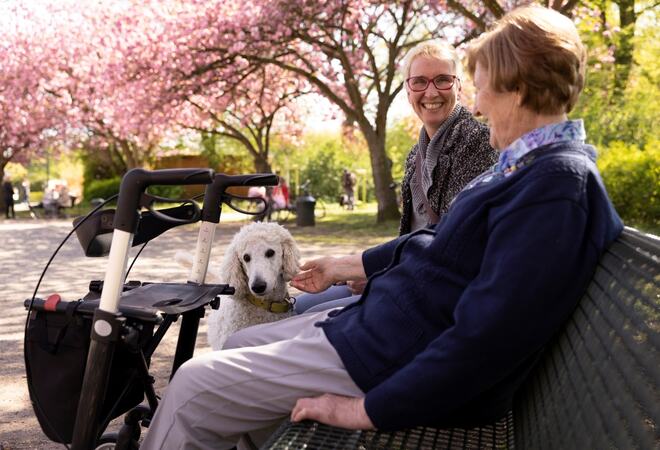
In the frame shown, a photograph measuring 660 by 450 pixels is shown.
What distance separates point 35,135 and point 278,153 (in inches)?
610

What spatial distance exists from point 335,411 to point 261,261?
1.78m

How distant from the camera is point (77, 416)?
7.23ft

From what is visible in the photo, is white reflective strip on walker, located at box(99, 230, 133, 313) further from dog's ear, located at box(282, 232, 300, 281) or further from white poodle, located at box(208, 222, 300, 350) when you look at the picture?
dog's ear, located at box(282, 232, 300, 281)

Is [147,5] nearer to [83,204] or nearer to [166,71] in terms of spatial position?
[166,71]

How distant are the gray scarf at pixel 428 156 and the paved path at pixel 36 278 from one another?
6.82 feet

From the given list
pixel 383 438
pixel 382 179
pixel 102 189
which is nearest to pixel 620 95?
pixel 382 179

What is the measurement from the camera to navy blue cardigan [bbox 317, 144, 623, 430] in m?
1.62

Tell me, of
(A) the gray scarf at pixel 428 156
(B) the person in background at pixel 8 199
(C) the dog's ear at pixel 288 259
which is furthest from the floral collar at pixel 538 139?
(B) the person in background at pixel 8 199

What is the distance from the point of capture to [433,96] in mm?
3672

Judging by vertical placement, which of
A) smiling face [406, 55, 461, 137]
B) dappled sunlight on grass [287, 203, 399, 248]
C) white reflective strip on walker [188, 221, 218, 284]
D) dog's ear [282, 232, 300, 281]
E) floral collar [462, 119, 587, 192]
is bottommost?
dappled sunlight on grass [287, 203, 399, 248]

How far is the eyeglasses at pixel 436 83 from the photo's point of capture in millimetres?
3674

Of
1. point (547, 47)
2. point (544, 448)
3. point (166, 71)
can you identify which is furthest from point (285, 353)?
point (166, 71)

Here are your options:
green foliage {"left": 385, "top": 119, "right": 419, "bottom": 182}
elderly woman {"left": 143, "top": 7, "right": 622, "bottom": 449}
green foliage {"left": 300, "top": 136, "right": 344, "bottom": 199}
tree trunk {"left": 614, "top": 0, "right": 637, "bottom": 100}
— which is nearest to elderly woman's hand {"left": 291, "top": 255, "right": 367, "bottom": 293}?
elderly woman {"left": 143, "top": 7, "right": 622, "bottom": 449}

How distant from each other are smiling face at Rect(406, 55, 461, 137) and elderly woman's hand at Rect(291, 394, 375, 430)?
2.09 m
